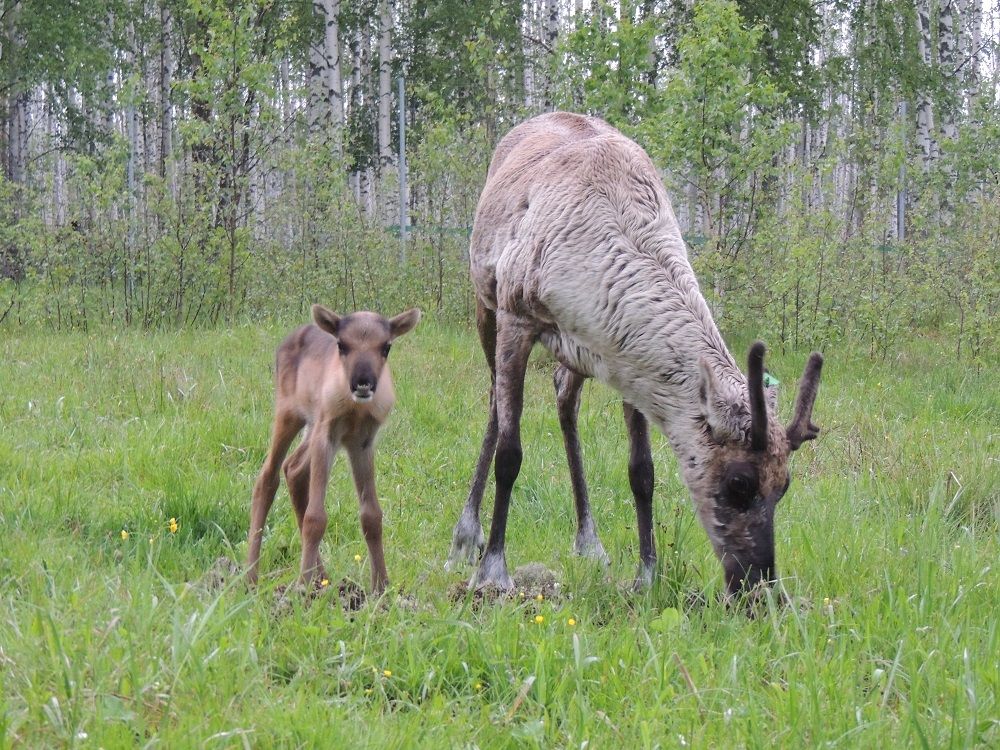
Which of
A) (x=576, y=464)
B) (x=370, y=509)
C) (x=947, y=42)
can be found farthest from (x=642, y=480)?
(x=947, y=42)

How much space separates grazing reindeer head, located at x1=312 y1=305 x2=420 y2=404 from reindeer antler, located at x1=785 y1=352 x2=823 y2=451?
1678 mm

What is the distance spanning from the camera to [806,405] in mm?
4184

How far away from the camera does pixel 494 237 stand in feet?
19.7

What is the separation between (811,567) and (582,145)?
8.30 ft

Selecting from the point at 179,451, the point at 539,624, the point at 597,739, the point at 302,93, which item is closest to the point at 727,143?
the point at 302,93

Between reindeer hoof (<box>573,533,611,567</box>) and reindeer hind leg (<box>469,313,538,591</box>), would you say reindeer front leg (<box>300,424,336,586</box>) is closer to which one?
reindeer hind leg (<box>469,313,538,591</box>)

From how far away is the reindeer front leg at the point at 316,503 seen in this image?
4504 millimetres

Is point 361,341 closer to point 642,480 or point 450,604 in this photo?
point 450,604

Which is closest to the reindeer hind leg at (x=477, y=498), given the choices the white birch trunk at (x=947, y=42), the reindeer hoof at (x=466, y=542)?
the reindeer hoof at (x=466, y=542)

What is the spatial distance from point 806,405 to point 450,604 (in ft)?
5.18

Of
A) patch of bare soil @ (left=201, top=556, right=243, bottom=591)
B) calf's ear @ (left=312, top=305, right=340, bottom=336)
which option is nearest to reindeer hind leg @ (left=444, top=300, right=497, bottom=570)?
patch of bare soil @ (left=201, top=556, right=243, bottom=591)

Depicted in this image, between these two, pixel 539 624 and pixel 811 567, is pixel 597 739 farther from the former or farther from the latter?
pixel 811 567

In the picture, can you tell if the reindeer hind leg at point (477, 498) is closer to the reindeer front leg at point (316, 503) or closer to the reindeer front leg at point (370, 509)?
the reindeer front leg at point (370, 509)

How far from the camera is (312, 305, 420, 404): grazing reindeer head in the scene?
4383mm
